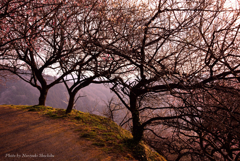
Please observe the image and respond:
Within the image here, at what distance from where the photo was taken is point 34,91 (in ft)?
164

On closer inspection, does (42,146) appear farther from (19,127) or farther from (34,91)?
(34,91)

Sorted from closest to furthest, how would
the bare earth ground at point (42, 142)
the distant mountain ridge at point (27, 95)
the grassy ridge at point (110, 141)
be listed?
the bare earth ground at point (42, 142) → the grassy ridge at point (110, 141) → the distant mountain ridge at point (27, 95)

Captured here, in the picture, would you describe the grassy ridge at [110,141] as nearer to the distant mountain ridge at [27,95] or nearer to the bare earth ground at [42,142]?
the bare earth ground at [42,142]

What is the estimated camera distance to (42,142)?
361 centimetres

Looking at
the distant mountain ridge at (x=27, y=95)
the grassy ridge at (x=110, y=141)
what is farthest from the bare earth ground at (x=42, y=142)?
the distant mountain ridge at (x=27, y=95)

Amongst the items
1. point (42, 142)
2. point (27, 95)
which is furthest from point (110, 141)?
point (27, 95)

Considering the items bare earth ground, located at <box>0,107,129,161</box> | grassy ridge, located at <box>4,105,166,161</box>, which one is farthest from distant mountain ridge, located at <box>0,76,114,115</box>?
bare earth ground, located at <box>0,107,129,161</box>

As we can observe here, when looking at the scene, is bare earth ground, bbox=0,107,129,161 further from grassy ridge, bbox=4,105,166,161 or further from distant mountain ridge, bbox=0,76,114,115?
distant mountain ridge, bbox=0,76,114,115

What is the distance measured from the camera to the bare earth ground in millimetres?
3045

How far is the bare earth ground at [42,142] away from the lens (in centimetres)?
304

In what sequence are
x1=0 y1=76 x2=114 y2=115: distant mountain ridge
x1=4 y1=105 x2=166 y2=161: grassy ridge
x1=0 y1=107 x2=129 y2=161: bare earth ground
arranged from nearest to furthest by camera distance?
x1=0 y1=107 x2=129 y2=161: bare earth ground, x1=4 y1=105 x2=166 y2=161: grassy ridge, x1=0 y1=76 x2=114 y2=115: distant mountain ridge

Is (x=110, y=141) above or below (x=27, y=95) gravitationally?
above

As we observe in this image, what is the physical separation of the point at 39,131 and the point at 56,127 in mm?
581

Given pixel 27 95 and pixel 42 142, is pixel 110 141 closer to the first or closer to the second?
pixel 42 142
